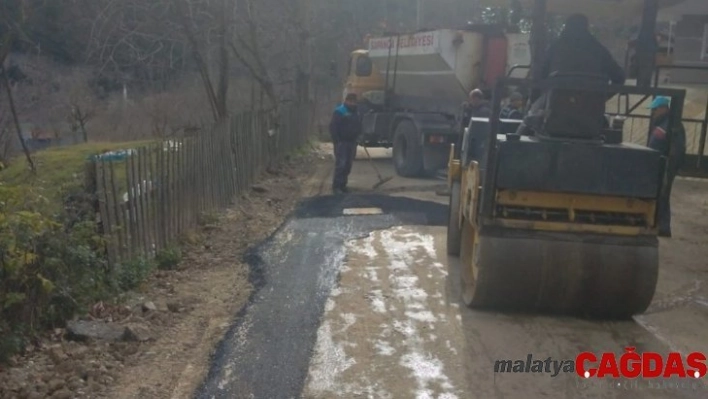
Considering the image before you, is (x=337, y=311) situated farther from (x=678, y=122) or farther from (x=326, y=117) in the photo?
(x=326, y=117)

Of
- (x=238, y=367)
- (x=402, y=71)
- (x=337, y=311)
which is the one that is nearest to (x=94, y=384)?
(x=238, y=367)

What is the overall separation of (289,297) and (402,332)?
1277mm

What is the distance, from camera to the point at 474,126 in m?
7.89

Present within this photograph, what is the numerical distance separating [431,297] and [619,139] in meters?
2.17

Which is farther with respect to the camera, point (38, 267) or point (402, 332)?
point (402, 332)

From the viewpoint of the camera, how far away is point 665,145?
20.8 feet

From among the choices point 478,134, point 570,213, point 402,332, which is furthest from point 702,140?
point 402,332

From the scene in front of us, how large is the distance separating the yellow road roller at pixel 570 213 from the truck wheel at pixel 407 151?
9244 millimetres

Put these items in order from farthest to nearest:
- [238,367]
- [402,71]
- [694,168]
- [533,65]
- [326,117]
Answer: [326,117]
[402,71]
[694,168]
[533,65]
[238,367]

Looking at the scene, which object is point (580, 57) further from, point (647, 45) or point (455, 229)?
point (455, 229)

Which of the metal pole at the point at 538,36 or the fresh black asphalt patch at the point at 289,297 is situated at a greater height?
the metal pole at the point at 538,36

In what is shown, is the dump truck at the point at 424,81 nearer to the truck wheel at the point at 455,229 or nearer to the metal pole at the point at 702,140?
the metal pole at the point at 702,140

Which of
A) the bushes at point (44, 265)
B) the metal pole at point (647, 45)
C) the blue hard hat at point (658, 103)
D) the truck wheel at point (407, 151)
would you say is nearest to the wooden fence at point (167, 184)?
the bushes at point (44, 265)

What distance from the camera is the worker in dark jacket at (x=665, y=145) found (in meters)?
6.21
